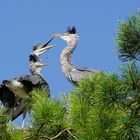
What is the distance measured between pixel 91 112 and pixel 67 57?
5.02 m

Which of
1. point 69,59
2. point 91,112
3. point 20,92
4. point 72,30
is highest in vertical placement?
point 72,30

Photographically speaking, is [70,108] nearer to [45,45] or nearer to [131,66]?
[131,66]

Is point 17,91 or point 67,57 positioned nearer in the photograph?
point 17,91

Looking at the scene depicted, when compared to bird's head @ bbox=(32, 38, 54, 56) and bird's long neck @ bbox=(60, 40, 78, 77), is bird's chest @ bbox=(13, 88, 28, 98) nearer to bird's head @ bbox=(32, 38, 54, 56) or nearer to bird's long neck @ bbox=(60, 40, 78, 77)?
bird's long neck @ bbox=(60, 40, 78, 77)

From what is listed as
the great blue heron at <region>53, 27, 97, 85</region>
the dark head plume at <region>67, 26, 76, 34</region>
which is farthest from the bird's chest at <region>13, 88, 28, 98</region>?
the dark head plume at <region>67, 26, 76, 34</region>

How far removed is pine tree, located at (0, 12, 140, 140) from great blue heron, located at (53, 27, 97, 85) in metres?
3.50

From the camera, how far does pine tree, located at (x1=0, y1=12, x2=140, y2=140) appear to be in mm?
3453

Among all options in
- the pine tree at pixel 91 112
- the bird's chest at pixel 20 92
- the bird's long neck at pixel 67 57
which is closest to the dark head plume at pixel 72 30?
the bird's long neck at pixel 67 57

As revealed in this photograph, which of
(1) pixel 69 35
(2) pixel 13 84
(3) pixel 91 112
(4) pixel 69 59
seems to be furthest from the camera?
(1) pixel 69 35

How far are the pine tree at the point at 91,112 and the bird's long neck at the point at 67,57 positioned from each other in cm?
429

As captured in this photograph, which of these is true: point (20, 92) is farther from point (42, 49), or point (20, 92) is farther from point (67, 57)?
point (42, 49)

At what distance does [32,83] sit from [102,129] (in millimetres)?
3579

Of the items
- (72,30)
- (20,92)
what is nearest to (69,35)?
(72,30)

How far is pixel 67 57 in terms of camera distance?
8508 millimetres
